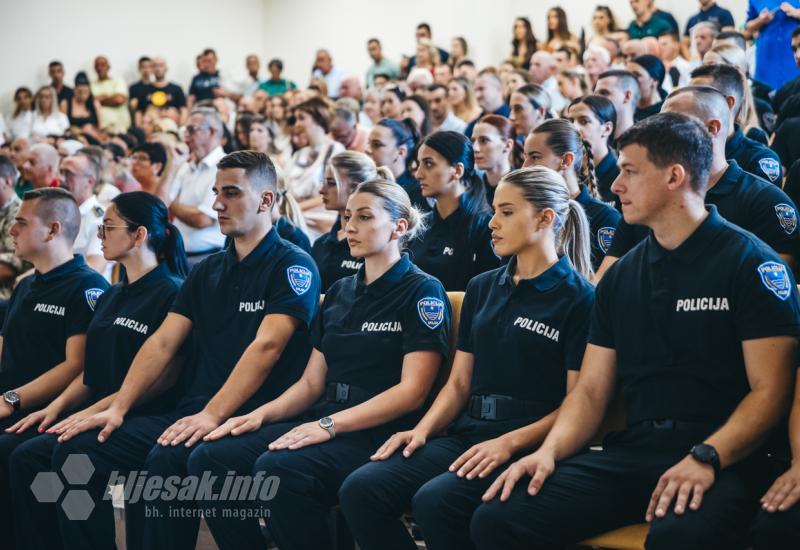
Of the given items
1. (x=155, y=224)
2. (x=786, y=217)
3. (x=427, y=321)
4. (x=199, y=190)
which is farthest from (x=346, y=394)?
(x=199, y=190)

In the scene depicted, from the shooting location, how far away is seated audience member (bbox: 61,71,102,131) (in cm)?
1111

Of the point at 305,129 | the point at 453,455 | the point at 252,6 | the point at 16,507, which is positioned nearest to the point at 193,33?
the point at 252,6

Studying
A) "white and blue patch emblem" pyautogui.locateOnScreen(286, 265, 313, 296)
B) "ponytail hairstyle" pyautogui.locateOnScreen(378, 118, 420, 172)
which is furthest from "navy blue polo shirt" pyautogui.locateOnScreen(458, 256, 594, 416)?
"ponytail hairstyle" pyautogui.locateOnScreen(378, 118, 420, 172)

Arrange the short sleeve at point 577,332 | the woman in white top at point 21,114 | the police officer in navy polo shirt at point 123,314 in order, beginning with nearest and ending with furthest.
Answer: the short sleeve at point 577,332
the police officer in navy polo shirt at point 123,314
the woman in white top at point 21,114

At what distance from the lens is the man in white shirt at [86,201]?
4.96 m

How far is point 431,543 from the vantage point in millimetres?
2398

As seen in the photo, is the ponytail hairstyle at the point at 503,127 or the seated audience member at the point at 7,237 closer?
the ponytail hairstyle at the point at 503,127

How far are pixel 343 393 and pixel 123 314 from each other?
3.24 feet

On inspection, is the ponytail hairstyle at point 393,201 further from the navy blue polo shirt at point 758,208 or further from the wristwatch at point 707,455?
the wristwatch at point 707,455

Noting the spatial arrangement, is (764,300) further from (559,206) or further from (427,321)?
(427,321)

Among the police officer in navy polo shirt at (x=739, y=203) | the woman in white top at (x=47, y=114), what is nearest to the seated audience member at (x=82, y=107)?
the woman in white top at (x=47, y=114)

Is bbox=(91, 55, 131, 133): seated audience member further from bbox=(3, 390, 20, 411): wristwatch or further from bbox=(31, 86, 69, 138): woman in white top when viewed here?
bbox=(3, 390, 20, 411): wristwatch

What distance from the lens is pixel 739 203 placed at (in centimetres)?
304

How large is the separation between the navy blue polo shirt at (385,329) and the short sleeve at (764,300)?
940 millimetres
